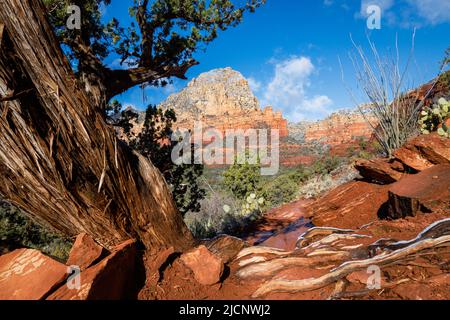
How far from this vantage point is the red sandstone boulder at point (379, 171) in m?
4.84

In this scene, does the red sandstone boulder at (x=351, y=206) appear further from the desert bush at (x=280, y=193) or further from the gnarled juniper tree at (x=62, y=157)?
the desert bush at (x=280, y=193)

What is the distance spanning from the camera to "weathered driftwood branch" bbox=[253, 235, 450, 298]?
186cm

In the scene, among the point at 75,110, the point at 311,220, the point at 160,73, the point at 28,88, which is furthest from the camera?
the point at 311,220

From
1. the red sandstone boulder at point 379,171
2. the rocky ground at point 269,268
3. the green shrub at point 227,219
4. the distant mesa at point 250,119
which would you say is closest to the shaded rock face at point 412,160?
the red sandstone boulder at point 379,171

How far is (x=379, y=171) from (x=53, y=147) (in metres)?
5.03

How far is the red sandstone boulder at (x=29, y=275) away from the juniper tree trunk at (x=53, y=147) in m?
0.33

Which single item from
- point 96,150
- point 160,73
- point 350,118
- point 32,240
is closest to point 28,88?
point 96,150

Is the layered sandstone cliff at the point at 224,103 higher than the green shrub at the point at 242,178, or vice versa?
the layered sandstone cliff at the point at 224,103

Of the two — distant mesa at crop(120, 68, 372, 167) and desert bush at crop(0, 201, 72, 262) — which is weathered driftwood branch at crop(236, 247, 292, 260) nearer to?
desert bush at crop(0, 201, 72, 262)

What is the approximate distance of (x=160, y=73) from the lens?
4824 mm

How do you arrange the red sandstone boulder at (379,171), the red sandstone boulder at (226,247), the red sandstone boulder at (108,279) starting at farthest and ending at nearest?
the red sandstone boulder at (379,171), the red sandstone boulder at (226,247), the red sandstone boulder at (108,279)

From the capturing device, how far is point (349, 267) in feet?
6.28
